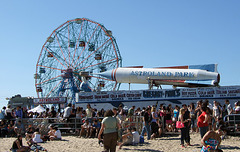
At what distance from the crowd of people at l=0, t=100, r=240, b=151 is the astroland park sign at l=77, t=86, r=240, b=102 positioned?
7380 millimetres

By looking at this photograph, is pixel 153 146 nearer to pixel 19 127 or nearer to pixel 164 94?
pixel 19 127

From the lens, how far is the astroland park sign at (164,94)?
2369 cm

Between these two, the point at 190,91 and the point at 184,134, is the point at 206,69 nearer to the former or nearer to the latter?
the point at 190,91

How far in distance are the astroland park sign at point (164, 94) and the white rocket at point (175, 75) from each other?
5.89ft

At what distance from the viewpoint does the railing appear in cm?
1400

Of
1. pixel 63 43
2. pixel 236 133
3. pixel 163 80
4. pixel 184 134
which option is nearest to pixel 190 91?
pixel 163 80

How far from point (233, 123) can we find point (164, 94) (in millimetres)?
11475

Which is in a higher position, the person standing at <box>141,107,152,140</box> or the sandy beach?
the person standing at <box>141,107,152,140</box>

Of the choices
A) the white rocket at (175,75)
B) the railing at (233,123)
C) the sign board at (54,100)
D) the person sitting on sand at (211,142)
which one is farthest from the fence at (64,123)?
the sign board at (54,100)

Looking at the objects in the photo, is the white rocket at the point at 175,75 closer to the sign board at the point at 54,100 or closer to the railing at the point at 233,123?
the sign board at the point at 54,100

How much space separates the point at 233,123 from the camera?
14234 mm

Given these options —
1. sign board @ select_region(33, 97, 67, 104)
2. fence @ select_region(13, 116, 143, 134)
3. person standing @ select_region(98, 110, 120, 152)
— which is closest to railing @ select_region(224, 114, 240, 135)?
fence @ select_region(13, 116, 143, 134)

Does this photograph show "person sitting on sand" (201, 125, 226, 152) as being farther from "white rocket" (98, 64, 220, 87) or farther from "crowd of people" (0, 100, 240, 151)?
"white rocket" (98, 64, 220, 87)

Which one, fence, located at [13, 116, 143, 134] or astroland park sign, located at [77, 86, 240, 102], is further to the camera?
astroland park sign, located at [77, 86, 240, 102]
